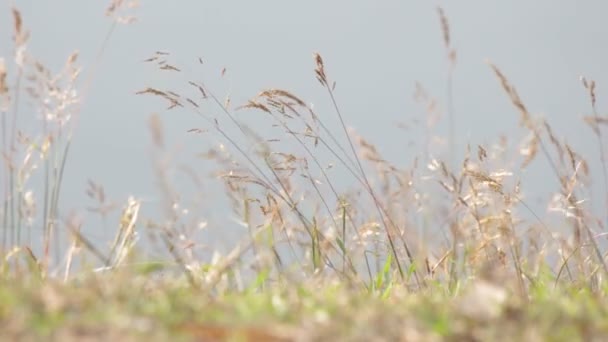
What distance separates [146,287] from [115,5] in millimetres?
2015

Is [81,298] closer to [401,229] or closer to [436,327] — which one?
[436,327]

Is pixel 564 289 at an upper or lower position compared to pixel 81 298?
upper

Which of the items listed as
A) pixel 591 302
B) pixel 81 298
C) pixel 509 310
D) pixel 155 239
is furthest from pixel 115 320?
pixel 155 239

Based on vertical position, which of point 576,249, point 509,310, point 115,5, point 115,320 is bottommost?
point 115,320

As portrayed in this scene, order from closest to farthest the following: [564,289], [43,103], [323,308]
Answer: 1. [323,308]
2. [564,289]
3. [43,103]

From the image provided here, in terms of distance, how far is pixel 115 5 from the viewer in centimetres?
383

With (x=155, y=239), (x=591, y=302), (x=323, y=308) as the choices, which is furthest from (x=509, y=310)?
(x=155, y=239)

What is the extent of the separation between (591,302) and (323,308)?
662 mm

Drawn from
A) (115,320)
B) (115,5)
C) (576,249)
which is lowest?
(115,320)

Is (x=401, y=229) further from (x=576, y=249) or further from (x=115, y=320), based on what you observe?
(x=115, y=320)

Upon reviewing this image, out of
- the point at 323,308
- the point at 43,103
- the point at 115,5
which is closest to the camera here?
the point at 323,308

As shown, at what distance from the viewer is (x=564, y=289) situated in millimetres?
3154

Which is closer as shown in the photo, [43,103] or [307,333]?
[307,333]

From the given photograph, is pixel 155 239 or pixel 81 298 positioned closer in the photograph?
pixel 81 298
